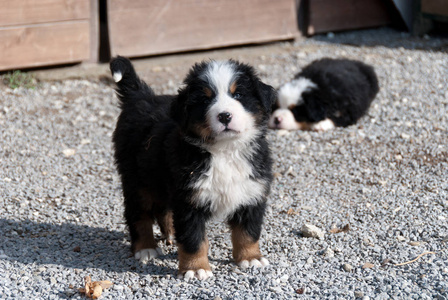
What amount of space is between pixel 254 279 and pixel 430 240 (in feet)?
4.03

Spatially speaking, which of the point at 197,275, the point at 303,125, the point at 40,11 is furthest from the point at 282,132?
the point at 40,11

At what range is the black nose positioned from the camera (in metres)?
3.44

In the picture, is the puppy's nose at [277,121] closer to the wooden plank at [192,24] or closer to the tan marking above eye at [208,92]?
the wooden plank at [192,24]

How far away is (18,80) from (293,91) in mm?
3145

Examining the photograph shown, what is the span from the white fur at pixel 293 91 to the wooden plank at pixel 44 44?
2542mm

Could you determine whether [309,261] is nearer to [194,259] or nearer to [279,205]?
[194,259]

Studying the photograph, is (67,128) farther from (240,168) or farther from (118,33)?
(240,168)

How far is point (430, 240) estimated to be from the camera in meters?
4.10

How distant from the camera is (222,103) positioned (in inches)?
137

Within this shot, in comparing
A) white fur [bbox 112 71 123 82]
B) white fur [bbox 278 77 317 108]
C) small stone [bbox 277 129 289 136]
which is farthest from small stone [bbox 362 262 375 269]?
white fur [bbox 278 77 317 108]

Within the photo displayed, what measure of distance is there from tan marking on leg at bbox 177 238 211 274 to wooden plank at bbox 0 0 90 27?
15.5 ft

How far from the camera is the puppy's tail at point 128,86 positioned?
13.6 feet

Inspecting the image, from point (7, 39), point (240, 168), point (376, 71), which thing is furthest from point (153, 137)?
point (376, 71)

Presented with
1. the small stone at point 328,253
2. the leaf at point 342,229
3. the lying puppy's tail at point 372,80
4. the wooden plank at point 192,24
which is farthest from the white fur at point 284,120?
the small stone at point 328,253
